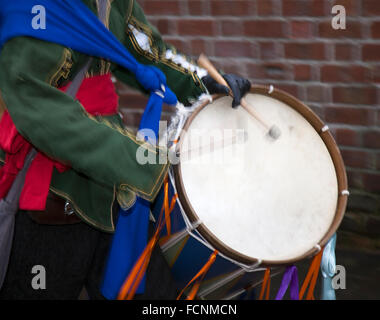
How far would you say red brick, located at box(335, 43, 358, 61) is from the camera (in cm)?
252

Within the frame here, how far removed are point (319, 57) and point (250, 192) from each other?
3.85 ft

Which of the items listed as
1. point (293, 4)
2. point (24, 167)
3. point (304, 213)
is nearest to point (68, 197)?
point (24, 167)

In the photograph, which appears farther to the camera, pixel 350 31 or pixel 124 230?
pixel 350 31

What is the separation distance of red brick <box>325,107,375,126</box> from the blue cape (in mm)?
1265

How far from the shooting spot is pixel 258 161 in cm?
168

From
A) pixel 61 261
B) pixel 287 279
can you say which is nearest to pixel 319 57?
pixel 287 279

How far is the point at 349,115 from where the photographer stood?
2.61 m

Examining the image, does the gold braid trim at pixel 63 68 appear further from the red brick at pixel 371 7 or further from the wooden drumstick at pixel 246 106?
the red brick at pixel 371 7

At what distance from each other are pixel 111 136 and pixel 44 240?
443 mm

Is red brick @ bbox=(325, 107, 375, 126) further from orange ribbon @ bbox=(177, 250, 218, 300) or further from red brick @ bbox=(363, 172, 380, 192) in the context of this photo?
orange ribbon @ bbox=(177, 250, 218, 300)

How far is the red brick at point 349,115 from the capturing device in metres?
2.57

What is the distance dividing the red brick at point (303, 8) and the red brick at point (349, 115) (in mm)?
434

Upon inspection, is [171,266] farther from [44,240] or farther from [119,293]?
[44,240]

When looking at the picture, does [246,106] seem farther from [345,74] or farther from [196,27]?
[196,27]
